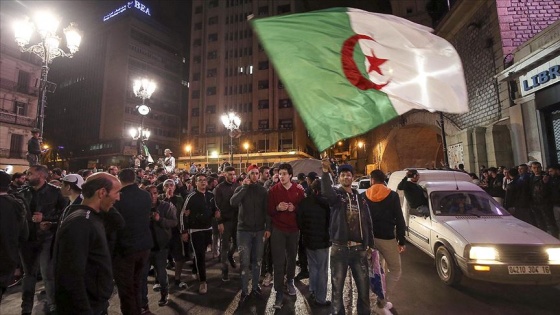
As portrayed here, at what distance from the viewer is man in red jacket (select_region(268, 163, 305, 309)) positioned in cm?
483

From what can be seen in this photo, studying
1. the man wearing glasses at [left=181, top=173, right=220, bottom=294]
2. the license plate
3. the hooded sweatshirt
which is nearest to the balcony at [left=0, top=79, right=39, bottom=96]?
the man wearing glasses at [left=181, top=173, right=220, bottom=294]

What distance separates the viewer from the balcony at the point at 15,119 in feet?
107

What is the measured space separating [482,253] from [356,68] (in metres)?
3.89

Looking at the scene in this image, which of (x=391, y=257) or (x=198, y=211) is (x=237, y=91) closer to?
(x=198, y=211)

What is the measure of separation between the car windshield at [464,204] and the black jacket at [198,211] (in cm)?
499

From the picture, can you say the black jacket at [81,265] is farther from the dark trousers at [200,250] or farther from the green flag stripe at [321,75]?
the dark trousers at [200,250]

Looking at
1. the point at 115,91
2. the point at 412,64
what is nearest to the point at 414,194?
the point at 412,64

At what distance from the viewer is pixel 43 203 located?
15.8 ft

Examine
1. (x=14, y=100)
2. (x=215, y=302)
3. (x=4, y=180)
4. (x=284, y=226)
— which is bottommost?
(x=215, y=302)

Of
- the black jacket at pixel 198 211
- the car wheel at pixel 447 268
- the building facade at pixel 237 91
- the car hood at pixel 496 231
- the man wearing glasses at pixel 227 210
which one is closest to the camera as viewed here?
the car hood at pixel 496 231

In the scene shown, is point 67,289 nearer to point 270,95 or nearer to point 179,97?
point 270,95

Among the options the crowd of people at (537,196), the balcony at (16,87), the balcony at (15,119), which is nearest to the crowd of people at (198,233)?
the crowd of people at (537,196)

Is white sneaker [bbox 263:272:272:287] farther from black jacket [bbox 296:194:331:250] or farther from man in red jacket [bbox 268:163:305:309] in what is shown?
black jacket [bbox 296:194:331:250]

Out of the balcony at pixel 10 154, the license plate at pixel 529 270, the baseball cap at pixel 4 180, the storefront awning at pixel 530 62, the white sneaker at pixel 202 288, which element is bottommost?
the white sneaker at pixel 202 288
